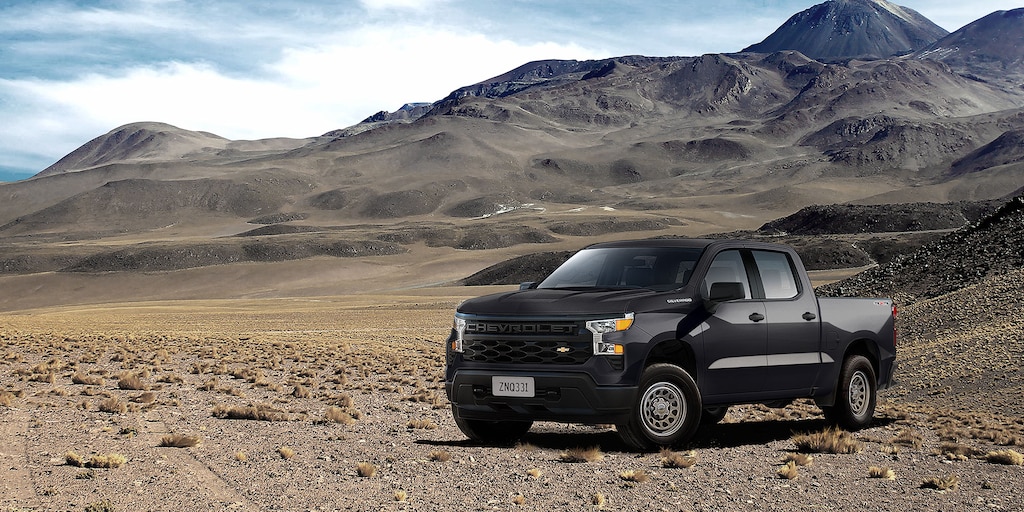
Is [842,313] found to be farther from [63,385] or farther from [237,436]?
[63,385]

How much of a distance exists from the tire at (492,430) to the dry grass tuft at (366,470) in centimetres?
163

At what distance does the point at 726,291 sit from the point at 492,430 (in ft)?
10.8

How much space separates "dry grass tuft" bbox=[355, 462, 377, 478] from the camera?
33.0 feet

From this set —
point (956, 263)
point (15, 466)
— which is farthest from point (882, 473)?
point (956, 263)

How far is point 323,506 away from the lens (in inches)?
340

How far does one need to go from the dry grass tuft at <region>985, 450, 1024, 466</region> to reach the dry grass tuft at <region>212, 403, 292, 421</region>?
9.34 m

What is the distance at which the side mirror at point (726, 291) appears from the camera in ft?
34.9

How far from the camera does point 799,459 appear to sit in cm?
1071

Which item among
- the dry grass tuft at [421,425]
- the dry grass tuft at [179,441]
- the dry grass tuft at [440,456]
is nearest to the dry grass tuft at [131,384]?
the dry grass tuft at [421,425]

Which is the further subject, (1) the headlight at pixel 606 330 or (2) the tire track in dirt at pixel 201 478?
(1) the headlight at pixel 606 330

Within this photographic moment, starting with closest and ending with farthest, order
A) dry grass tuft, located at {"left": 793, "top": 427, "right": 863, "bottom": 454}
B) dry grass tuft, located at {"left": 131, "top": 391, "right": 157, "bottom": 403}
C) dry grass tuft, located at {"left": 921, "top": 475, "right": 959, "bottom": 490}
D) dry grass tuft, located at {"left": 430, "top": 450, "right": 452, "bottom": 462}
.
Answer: dry grass tuft, located at {"left": 921, "top": 475, "right": 959, "bottom": 490}
dry grass tuft, located at {"left": 430, "top": 450, "right": 452, "bottom": 462}
dry grass tuft, located at {"left": 793, "top": 427, "right": 863, "bottom": 454}
dry grass tuft, located at {"left": 131, "top": 391, "right": 157, "bottom": 403}

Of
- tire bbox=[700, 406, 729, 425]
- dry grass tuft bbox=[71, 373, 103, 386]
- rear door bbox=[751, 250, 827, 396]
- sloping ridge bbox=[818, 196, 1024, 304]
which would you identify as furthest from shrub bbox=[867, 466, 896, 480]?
sloping ridge bbox=[818, 196, 1024, 304]

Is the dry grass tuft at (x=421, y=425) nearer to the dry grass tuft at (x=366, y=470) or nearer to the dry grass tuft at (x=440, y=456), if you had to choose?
the dry grass tuft at (x=440, y=456)

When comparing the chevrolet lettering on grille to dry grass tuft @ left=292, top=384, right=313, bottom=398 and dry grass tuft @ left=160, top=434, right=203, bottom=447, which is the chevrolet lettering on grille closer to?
dry grass tuft @ left=160, top=434, right=203, bottom=447
